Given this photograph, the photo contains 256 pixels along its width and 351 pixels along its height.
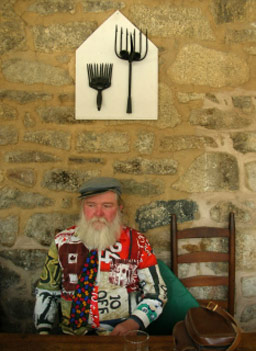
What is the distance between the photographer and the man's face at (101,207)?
5.41ft

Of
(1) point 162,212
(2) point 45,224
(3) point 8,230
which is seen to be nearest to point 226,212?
(1) point 162,212

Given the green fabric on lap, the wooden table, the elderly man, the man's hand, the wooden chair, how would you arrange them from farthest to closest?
the wooden chair → the green fabric on lap → the elderly man → the man's hand → the wooden table

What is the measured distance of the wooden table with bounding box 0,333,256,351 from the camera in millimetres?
1045

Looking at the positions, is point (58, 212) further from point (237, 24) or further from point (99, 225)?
point (237, 24)

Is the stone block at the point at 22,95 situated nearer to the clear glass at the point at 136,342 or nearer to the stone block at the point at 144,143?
the stone block at the point at 144,143

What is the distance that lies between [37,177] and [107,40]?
3.12 feet

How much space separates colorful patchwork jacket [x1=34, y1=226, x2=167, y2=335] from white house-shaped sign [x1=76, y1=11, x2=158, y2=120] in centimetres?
78

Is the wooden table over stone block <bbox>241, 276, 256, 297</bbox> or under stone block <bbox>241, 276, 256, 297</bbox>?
over

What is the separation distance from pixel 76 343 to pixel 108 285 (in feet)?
1.48

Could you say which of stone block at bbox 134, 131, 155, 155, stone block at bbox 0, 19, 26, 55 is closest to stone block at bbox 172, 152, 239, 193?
stone block at bbox 134, 131, 155, 155

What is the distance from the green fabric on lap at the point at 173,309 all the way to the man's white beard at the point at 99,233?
0.40m

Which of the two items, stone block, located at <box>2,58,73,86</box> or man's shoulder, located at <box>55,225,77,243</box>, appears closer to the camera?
man's shoulder, located at <box>55,225,77,243</box>

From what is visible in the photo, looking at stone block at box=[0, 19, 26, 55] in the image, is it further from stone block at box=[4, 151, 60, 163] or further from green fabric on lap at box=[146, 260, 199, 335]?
green fabric on lap at box=[146, 260, 199, 335]

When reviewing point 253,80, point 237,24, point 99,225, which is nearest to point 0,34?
point 99,225
